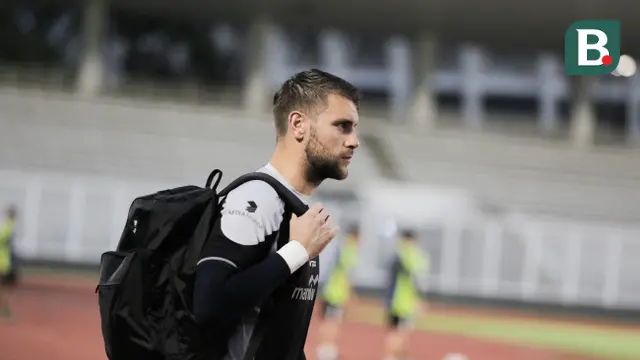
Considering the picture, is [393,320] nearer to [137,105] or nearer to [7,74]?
[137,105]

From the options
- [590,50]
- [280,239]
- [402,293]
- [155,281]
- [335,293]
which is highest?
[590,50]

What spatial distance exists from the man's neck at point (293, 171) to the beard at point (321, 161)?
20 millimetres

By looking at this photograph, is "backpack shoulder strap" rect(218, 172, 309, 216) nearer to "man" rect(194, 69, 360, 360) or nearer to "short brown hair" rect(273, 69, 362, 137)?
"man" rect(194, 69, 360, 360)

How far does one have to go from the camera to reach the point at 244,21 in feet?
133

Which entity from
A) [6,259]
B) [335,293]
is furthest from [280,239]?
[6,259]

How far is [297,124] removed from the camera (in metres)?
2.95

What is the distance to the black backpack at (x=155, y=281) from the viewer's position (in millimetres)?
2670

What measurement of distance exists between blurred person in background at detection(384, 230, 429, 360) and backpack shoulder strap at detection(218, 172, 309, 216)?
37.1 feet

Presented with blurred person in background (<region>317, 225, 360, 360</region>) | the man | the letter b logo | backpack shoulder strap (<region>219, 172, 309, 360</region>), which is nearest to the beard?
the man

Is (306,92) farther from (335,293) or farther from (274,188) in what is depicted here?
(335,293)

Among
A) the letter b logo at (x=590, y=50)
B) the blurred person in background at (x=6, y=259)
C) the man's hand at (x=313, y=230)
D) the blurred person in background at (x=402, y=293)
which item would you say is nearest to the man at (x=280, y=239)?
the man's hand at (x=313, y=230)

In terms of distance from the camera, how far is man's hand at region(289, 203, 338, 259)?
2.81 m

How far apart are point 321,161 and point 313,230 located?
0.22 metres

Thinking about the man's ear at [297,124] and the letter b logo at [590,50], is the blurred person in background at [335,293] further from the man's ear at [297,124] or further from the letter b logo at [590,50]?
the man's ear at [297,124]
